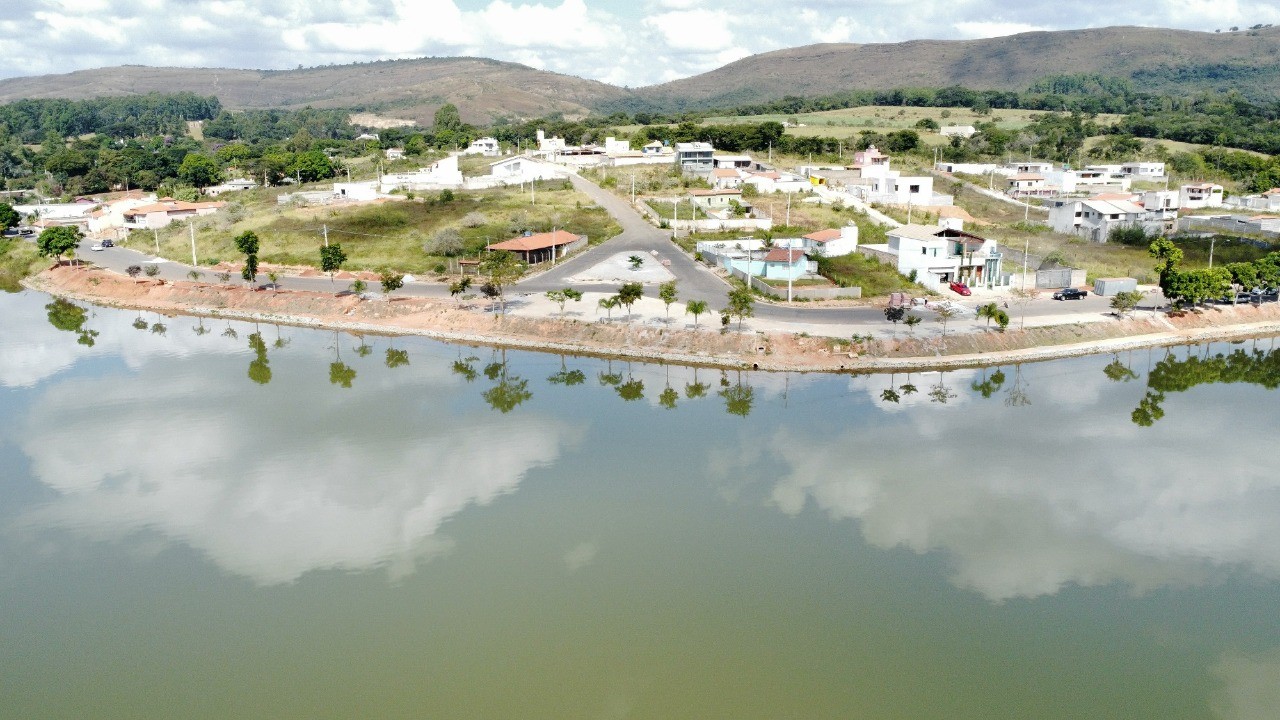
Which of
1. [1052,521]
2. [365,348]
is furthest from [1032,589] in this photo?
[365,348]

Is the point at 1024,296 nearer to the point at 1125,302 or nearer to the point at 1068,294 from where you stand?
the point at 1068,294

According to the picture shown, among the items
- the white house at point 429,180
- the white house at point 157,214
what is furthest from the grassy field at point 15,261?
the white house at point 429,180

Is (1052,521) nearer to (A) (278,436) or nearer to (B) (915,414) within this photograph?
(B) (915,414)

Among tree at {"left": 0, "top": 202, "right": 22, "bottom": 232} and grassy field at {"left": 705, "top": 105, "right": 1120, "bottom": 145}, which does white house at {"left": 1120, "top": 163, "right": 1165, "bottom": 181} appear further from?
tree at {"left": 0, "top": 202, "right": 22, "bottom": 232}

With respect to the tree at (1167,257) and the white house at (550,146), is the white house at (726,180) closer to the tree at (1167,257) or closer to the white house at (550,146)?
the white house at (550,146)

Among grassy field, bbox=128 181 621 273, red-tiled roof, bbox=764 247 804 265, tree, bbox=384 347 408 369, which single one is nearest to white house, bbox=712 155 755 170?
grassy field, bbox=128 181 621 273
